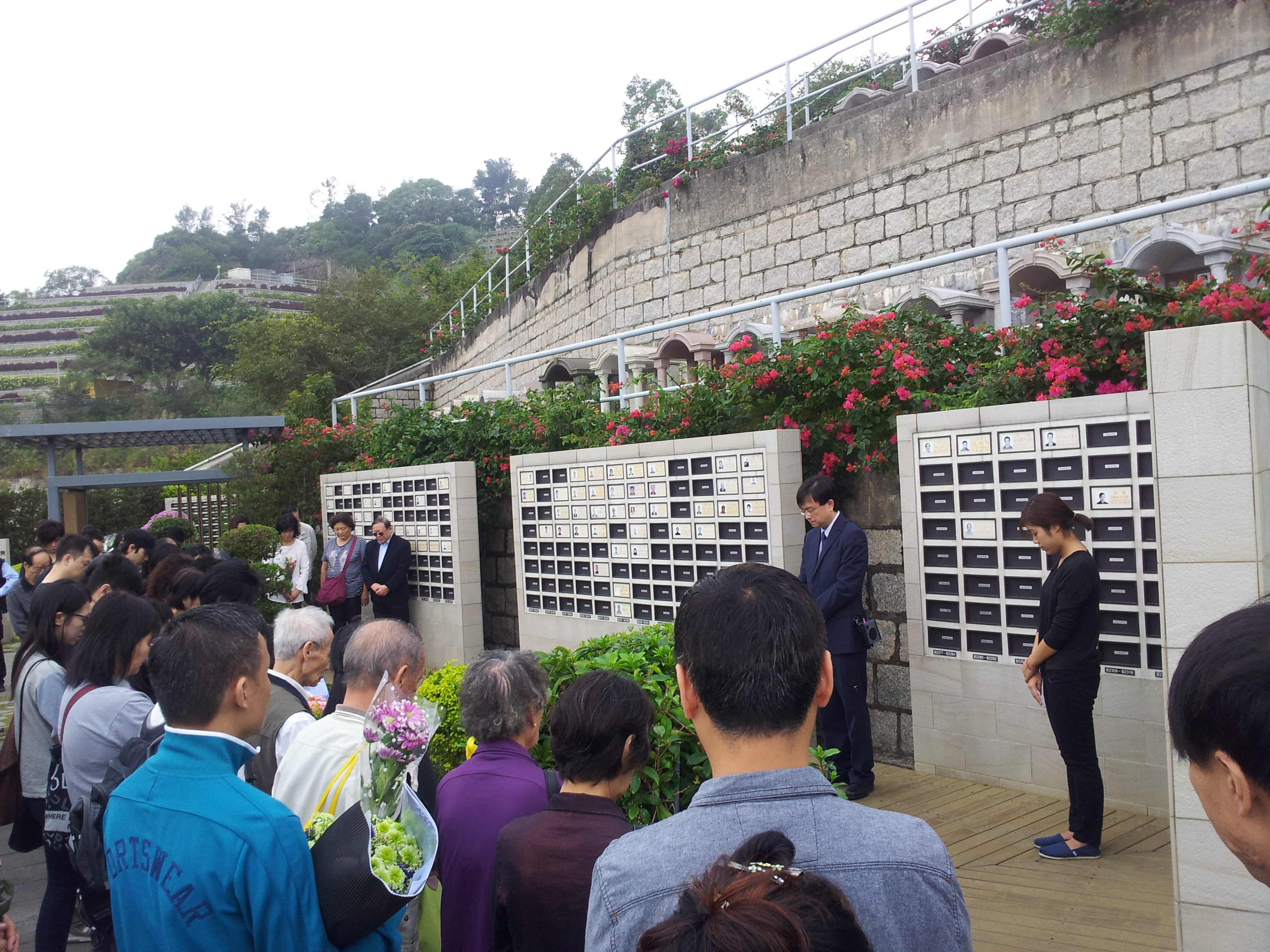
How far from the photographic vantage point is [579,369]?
12.5 meters

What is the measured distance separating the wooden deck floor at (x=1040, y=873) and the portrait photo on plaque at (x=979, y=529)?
1.44 metres

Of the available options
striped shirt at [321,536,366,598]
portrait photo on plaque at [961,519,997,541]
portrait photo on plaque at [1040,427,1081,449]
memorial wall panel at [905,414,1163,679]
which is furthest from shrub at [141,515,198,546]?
portrait photo on plaque at [1040,427,1081,449]

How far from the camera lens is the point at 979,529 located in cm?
554

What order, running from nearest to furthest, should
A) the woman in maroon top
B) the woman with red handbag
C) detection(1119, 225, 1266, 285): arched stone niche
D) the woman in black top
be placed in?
the woman in maroon top, the woman in black top, detection(1119, 225, 1266, 285): arched stone niche, the woman with red handbag

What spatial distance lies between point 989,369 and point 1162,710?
2145 mm

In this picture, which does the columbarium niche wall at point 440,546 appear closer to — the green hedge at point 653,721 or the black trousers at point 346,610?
the black trousers at point 346,610

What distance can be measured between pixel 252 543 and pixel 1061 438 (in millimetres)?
8518

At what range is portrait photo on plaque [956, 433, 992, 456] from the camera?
18.0 ft

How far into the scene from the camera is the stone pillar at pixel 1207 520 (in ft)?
8.84

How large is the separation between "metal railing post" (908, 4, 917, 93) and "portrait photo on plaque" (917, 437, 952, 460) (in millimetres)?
7258

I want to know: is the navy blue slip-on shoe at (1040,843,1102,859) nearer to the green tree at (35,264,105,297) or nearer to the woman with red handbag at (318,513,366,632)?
the woman with red handbag at (318,513,366,632)

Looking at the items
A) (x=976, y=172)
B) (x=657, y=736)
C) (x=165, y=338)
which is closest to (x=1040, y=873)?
(x=657, y=736)

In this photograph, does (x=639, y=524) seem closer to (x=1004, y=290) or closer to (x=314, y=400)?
(x=1004, y=290)

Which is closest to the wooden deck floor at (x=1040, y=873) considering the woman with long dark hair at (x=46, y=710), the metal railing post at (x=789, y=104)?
the woman with long dark hair at (x=46, y=710)
